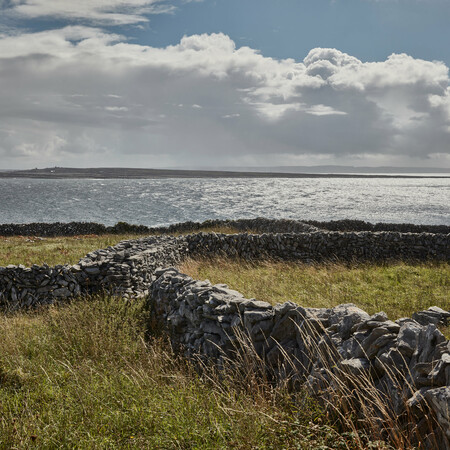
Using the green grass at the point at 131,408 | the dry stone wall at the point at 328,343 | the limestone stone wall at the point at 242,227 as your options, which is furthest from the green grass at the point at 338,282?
the limestone stone wall at the point at 242,227

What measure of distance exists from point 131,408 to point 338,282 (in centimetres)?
1211

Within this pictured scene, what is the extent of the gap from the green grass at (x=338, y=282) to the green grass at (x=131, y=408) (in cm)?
607

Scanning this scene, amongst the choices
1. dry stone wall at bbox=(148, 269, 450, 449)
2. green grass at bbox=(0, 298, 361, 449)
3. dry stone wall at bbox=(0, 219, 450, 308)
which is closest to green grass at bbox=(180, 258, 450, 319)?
dry stone wall at bbox=(0, 219, 450, 308)

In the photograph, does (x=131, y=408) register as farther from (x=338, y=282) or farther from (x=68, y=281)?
(x=338, y=282)

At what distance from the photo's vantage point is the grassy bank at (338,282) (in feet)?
40.2

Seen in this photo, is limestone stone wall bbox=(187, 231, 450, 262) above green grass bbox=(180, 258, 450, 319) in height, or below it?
above

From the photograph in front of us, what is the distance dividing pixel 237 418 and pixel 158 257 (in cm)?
1196

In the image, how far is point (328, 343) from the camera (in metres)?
5.31

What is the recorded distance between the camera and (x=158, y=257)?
15859mm

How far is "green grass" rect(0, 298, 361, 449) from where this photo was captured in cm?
404

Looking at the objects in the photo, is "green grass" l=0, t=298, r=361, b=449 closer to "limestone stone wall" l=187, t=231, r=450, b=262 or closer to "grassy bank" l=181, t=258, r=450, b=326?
"grassy bank" l=181, t=258, r=450, b=326

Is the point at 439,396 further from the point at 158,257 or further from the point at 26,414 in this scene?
the point at 158,257

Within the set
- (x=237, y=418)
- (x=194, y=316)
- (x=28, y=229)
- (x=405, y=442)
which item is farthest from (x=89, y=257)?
(x=28, y=229)

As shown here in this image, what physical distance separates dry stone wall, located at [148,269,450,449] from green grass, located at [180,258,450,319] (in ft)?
14.1
